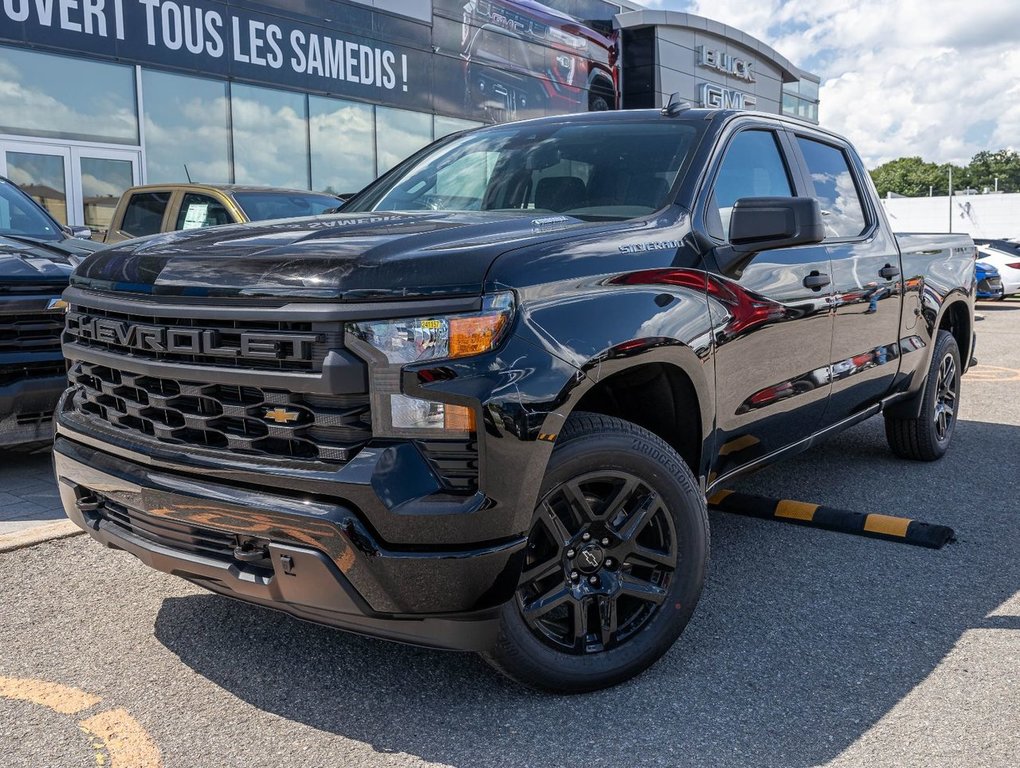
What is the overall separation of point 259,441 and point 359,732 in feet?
2.79

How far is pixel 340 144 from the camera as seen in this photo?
58.4 feet

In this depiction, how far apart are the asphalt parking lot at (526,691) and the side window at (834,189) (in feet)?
4.97

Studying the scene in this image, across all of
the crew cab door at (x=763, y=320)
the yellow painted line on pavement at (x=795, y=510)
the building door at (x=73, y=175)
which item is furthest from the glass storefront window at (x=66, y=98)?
the yellow painted line on pavement at (x=795, y=510)

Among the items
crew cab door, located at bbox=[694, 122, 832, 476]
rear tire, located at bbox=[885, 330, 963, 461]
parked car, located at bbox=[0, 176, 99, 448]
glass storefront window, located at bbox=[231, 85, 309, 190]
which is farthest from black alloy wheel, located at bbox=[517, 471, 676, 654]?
glass storefront window, located at bbox=[231, 85, 309, 190]

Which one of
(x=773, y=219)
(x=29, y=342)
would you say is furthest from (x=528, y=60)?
(x=773, y=219)

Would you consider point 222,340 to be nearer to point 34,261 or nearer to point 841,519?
point 841,519

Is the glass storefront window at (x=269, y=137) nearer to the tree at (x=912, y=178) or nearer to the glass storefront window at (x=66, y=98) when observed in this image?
the glass storefront window at (x=66, y=98)

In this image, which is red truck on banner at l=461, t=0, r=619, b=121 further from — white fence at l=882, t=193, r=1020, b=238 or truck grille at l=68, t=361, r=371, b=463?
white fence at l=882, t=193, r=1020, b=238

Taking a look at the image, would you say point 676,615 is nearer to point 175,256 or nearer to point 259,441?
point 259,441

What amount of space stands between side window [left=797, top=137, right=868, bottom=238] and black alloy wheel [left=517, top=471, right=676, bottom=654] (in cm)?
203

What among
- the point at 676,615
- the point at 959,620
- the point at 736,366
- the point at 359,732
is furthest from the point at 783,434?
the point at 359,732

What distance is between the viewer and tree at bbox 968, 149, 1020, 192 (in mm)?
130375

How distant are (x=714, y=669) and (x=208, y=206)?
6.68 meters

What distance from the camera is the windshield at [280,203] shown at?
27.0 ft
